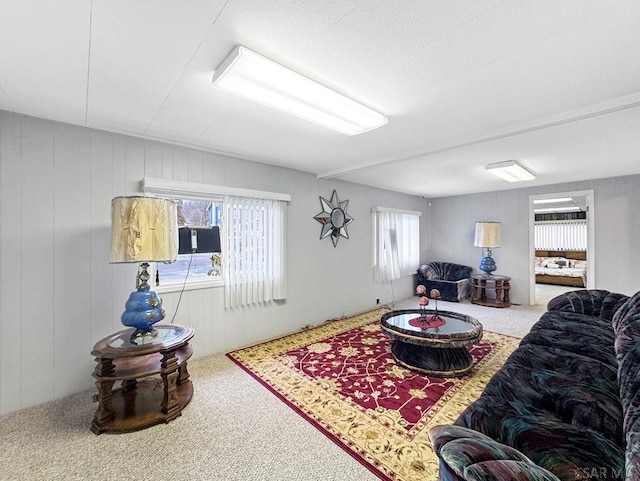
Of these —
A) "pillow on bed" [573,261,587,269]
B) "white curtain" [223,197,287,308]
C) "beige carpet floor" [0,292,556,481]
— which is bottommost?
"beige carpet floor" [0,292,556,481]

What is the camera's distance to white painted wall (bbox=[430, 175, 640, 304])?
4.35 meters

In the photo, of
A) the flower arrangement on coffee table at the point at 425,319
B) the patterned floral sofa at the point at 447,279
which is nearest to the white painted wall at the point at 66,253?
the flower arrangement on coffee table at the point at 425,319

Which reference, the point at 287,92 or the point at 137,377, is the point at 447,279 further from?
the point at 137,377

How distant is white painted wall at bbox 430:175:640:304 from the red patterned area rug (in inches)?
95.6

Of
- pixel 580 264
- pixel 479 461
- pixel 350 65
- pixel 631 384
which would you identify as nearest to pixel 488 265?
pixel 580 264

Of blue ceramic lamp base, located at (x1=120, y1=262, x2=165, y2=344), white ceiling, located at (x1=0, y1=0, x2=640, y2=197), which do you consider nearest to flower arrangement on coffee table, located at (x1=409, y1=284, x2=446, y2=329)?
white ceiling, located at (x1=0, y1=0, x2=640, y2=197)

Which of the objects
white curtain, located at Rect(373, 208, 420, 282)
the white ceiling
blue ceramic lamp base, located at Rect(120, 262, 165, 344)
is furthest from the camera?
white curtain, located at Rect(373, 208, 420, 282)

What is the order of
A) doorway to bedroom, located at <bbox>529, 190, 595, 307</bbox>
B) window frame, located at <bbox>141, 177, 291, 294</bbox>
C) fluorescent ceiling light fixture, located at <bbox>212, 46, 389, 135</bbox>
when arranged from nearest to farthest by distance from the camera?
fluorescent ceiling light fixture, located at <bbox>212, 46, 389, 135</bbox>
window frame, located at <bbox>141, 177, 291, 294</bbox>
doorway to bedroom, located at <bbox>529, 190, 595, 307</bbox>

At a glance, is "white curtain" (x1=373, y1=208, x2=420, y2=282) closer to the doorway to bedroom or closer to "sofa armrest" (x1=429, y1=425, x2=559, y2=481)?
the doorway to bedroom

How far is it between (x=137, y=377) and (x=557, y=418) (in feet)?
8.07

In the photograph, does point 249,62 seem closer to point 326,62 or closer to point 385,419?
point 326,62

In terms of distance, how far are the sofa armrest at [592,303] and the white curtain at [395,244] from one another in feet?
8.63

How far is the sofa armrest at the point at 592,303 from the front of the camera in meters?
2.61

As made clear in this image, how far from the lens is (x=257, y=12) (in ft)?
4.02
